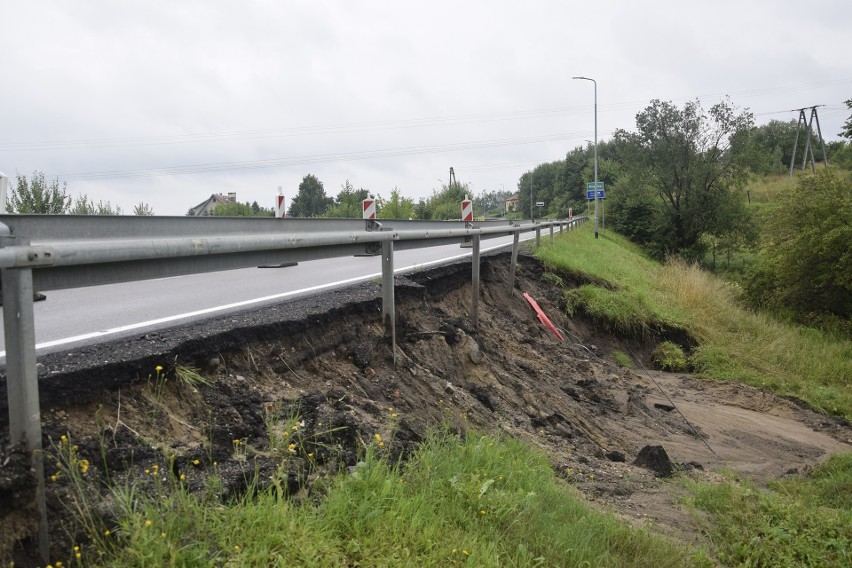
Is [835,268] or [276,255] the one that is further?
[835,268]

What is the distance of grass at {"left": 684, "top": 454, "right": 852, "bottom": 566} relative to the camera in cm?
446

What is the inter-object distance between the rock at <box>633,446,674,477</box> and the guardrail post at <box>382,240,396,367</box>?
2.92 m

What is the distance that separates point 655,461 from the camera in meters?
6.40

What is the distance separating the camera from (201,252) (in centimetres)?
313

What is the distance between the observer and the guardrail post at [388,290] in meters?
5.18

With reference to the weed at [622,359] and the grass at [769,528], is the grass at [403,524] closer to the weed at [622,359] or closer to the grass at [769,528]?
the grass at [769,528]

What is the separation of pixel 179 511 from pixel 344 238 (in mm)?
2506

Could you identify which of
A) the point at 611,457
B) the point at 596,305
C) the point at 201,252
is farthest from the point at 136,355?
the point at 596,305

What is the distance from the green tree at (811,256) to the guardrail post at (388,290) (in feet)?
67.0

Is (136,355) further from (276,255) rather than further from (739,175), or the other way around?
(739,175)

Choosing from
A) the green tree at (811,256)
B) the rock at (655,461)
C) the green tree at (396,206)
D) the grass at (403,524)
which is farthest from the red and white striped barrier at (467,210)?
the green tree at (396,206)

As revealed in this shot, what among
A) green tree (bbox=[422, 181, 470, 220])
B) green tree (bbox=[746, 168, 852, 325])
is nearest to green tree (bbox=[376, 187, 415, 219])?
green tree (bbox=[422, 181, 470, 220])

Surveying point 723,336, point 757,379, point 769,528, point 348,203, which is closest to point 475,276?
point 769,528

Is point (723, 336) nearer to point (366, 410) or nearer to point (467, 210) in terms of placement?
point (467, 210)
